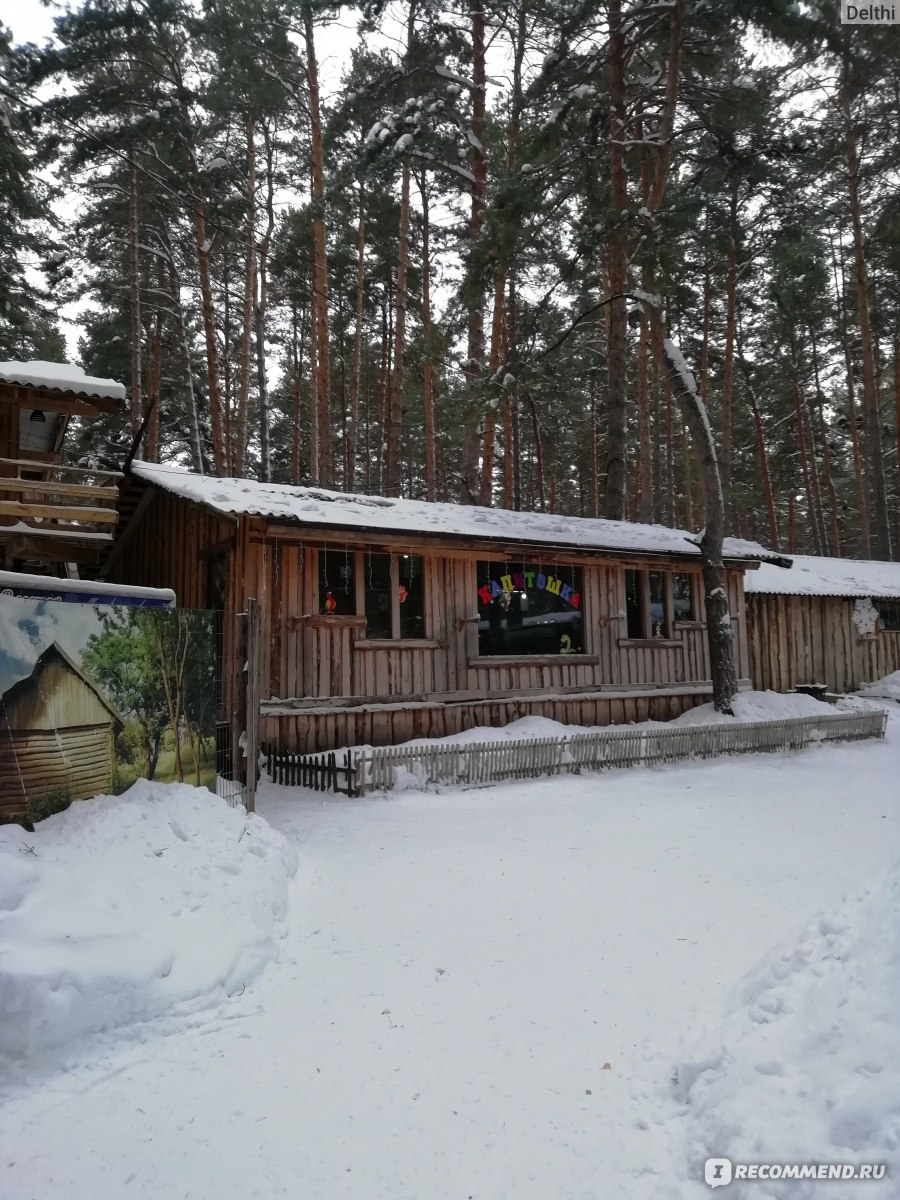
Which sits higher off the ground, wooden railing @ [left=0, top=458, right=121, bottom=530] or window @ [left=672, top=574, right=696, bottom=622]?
wooden railing @ [left=0, top=458, right=121, bottom=530]

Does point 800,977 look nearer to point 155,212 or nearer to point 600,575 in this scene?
point 600,575

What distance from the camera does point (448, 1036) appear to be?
13.5 ft

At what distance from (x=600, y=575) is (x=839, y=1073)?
13059mm

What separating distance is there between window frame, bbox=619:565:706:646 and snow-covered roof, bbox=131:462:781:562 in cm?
63

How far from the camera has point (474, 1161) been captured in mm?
Answer: 3115

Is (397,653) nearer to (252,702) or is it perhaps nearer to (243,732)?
(243,732)

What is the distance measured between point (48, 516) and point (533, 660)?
8.63 metres

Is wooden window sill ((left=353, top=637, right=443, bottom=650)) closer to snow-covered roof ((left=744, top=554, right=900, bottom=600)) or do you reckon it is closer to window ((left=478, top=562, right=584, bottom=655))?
window ((left=478, top=562, right=584, bottom=655))

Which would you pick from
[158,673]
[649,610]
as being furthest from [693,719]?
[158,673]

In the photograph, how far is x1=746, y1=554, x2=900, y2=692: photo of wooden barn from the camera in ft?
66.6

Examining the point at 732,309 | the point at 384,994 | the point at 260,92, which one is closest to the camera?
the point at 384,994

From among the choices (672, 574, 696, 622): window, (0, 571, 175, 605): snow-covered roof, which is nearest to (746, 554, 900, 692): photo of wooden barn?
(672, 574, 696, 622): window

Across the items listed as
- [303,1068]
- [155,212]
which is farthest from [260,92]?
[303,1068]

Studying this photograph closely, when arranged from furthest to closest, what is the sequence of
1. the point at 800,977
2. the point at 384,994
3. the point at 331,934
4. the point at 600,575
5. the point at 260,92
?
the point at 260,92, the point at 600,575, the point at 331,934, the point at 384,994, the point at 800,977
